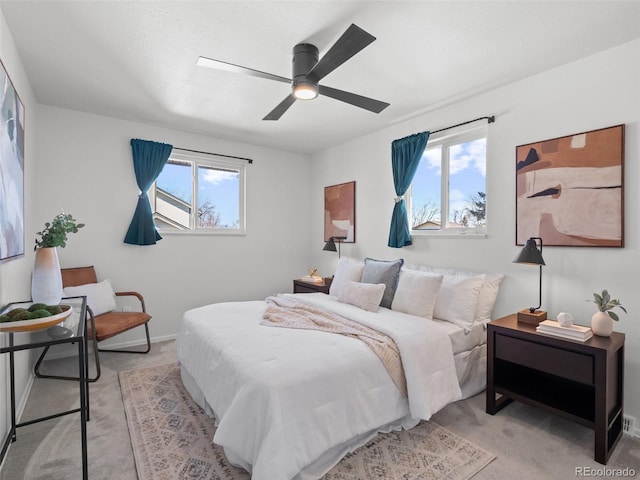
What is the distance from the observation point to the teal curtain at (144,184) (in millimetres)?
3863

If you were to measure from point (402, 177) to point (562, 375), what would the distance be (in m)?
2.33

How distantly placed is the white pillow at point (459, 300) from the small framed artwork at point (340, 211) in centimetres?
175

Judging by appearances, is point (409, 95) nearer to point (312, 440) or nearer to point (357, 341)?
point (357, 341)

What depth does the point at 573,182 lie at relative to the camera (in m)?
2.51

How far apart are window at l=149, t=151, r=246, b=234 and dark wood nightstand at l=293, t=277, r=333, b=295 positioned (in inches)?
45.0

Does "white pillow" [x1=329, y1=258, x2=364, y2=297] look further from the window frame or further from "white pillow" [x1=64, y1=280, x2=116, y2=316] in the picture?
"white pillow" [x1=64, y1=280, x2=116, y2=316]

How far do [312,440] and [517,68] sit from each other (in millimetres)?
2972

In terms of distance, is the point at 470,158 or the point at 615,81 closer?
the point at 615,81

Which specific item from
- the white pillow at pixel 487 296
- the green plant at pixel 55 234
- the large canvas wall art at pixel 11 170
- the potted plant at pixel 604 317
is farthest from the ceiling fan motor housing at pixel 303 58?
the potted plant at pixel 604 317

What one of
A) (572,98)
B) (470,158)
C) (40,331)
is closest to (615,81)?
→ (572,98)

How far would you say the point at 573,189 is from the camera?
2.51 metres

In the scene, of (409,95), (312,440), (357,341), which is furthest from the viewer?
(409,95)

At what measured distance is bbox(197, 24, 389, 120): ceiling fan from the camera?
6.00 feet

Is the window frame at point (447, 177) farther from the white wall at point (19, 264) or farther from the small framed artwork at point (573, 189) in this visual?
the white wall at point (19, 264)
